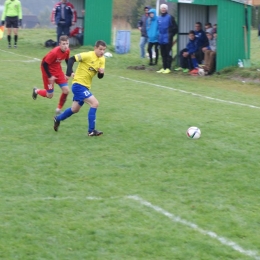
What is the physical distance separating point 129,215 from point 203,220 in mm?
819

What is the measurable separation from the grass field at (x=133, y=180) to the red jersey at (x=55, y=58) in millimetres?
981

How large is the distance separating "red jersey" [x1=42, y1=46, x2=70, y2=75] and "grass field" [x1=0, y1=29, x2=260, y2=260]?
38.6 inches

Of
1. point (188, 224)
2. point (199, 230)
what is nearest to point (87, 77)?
point (188, 224)

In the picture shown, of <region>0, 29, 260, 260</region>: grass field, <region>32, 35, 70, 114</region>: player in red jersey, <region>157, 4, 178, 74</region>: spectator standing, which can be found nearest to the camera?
<region>0, 29, 260, 260</region>: grass field

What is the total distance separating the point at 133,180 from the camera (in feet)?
28.5

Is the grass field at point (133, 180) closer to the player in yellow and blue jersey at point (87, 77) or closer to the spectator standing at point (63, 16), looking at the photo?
the player in yellow and blue jersey at point (87, 77)

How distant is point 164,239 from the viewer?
21.6 ft

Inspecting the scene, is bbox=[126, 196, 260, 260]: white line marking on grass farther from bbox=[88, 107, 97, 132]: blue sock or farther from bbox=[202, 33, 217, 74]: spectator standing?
bbox=[202, 33, 217, 74]: spectator standing

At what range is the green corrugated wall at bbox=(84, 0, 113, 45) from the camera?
26.0 m

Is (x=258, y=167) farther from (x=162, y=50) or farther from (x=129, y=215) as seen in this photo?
(x=162, y=50)

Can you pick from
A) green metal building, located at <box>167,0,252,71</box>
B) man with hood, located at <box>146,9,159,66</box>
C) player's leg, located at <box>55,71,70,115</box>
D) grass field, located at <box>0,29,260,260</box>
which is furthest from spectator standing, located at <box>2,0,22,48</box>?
player's leg, located at <box>55,71,70,115</box>

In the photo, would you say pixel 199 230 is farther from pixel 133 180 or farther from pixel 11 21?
pixel 11 21

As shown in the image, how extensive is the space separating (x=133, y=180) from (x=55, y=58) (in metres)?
4.52

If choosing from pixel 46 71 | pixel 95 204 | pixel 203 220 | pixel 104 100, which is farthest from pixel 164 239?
pixel 104 100
